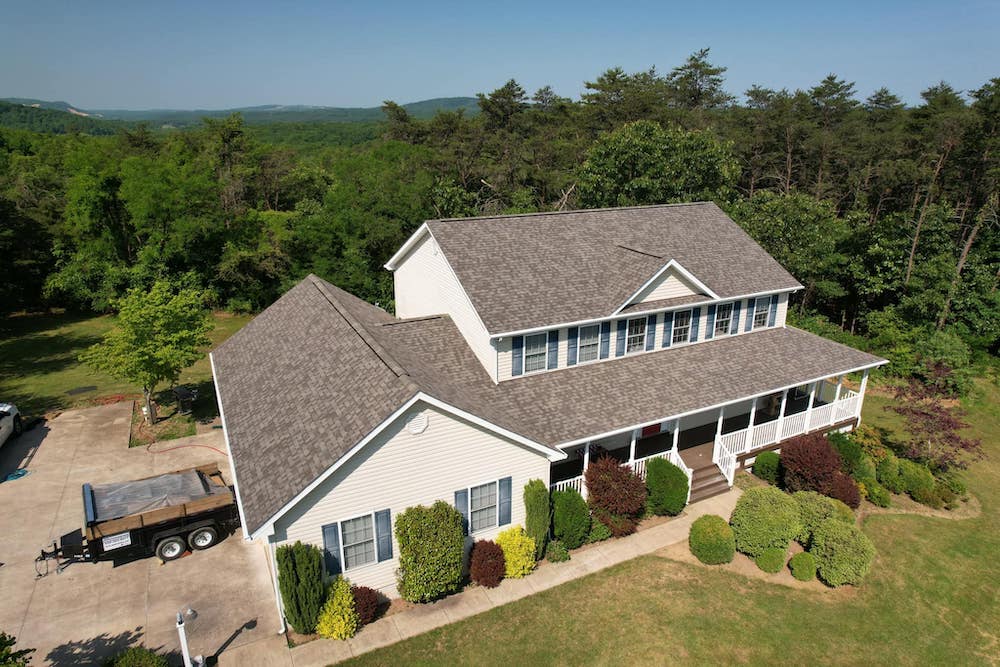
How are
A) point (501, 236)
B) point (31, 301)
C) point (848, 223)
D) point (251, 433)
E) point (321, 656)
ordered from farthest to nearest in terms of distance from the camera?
point (31, 301) < point (848, 223) < point (501, 236) < point (251, 433) < point (321, 656)

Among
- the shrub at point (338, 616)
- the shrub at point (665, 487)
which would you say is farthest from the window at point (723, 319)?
the shrub at point (338, 616)

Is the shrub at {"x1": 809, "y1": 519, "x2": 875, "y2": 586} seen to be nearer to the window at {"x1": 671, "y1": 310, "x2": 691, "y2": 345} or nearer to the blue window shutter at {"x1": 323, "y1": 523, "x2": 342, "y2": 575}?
the window at {"x1": 671, "y1": 310, "x2": 691, "y2": 345}

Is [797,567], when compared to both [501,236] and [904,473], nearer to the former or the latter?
[904,473]

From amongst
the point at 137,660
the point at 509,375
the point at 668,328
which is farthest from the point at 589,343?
the point at 137,660

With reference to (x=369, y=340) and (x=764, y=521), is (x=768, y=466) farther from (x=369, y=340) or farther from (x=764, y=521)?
(x=369, y=340)

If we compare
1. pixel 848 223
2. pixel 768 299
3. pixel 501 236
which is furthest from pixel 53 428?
pixel 848 223

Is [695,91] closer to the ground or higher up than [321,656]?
higher up

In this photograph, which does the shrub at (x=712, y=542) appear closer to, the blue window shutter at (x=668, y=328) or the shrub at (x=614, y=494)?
the shrub at (x=614, y=494)
